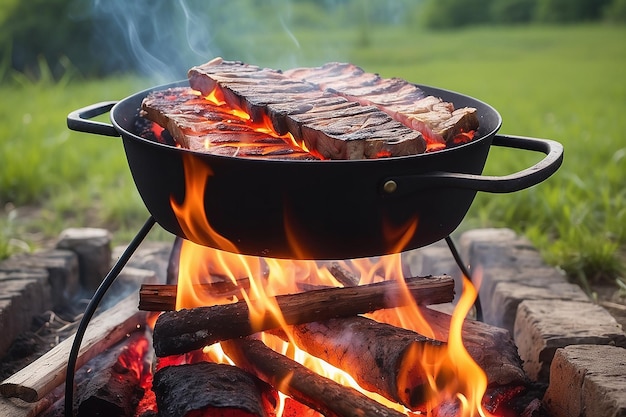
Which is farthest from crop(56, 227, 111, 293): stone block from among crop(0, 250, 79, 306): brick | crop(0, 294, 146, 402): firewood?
crop(0, 294, 146, 402): firewood

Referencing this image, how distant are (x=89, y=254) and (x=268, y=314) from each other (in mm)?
1323

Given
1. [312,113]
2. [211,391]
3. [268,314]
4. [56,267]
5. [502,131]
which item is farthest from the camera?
[502,131]

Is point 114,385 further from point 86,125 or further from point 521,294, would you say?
point 521,294

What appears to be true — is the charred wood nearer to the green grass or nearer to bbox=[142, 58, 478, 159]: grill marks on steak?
bbox=[142, 58, 478, 159]: grill marks on steak

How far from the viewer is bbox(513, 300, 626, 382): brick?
228 cm

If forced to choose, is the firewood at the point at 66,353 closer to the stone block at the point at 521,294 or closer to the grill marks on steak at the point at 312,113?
the grill marks on steak at the point at 312,113

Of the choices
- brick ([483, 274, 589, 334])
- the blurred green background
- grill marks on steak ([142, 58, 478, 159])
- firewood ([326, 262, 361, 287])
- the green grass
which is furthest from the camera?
the blurred green background

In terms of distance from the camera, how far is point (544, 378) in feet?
7.52

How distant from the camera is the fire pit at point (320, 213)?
5.48ft

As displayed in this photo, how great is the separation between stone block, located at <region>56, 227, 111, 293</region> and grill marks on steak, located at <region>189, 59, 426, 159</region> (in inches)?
43.4

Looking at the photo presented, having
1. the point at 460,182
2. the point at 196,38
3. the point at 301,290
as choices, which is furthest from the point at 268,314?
the point at 196,38

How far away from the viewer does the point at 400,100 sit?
216cm

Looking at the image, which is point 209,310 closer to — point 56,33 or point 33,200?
point 33,200

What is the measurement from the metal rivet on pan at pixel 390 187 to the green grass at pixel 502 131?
154 centimetres
